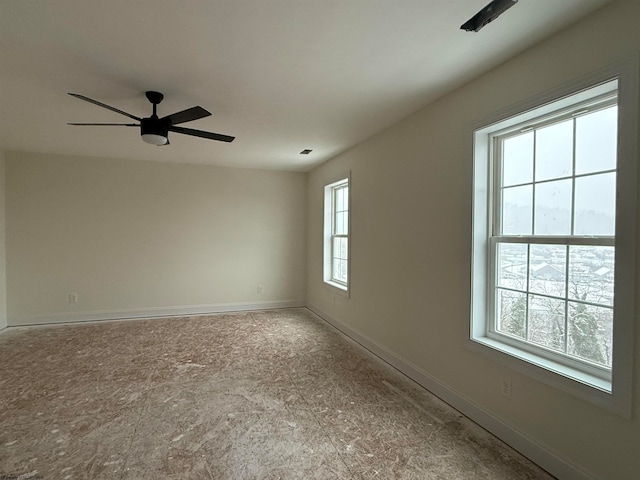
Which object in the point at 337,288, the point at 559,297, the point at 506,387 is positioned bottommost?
the point at 506,387

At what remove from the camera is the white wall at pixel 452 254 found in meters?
1.71

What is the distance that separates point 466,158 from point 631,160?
3.55 feet

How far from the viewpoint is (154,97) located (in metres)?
2.74

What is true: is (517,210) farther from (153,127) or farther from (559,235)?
(153,127)

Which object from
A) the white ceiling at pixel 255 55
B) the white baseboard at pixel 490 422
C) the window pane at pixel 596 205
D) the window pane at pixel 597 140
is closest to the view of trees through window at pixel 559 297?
the window pane at pixel 596 205

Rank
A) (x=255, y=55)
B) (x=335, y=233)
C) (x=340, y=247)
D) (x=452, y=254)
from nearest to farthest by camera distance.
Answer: (x=255, y=55) < (x=452, y=254) < (x=340, y=247) < (x=335, y=233)

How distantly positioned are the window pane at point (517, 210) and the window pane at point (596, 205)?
315mm

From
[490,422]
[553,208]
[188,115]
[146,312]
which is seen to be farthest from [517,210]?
[146,312]

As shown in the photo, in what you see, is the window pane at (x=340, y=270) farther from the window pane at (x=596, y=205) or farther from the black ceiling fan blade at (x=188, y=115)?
the window pane at (x=596, y=205)

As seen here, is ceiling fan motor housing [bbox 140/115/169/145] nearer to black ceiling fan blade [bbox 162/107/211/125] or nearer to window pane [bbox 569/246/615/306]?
black ceiling fan blade [bbox 162/107/211/125]

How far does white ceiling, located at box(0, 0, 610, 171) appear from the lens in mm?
1748

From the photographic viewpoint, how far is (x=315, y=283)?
582cm

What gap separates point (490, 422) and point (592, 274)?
1.21 metres

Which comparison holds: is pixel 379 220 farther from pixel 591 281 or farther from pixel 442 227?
pixel 591 281
